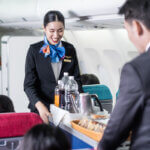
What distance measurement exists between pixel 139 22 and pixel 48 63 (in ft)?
5.83

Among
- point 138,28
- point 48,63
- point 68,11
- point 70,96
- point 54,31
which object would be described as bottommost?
point 70,96

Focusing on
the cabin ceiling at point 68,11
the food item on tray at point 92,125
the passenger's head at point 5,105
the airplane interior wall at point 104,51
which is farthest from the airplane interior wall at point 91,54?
the food item on tray at point 92,125

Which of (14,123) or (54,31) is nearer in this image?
(14,123)

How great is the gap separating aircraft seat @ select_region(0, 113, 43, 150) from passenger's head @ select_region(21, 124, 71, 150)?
0.88 metres

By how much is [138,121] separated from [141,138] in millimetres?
81

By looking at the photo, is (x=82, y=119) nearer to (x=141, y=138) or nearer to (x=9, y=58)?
(x=141, y=138)

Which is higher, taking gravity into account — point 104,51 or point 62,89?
point 104,51

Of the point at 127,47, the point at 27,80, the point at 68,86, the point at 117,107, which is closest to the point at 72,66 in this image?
the point at 68,86

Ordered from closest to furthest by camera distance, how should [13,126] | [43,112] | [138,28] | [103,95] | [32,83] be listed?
[138,28] < [13,126] < [43,112] < [32,83] < [103,95]

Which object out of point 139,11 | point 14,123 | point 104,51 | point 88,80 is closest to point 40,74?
point 14,123

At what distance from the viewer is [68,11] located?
5715mm

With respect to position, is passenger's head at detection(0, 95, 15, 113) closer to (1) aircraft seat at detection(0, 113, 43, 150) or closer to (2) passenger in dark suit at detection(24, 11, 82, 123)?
(2) passenger in dark suit at detection(24, 11, 82, 123)

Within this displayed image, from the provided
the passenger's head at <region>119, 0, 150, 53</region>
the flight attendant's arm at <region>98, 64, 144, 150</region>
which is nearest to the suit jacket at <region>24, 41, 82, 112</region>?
the flight attendant's arm at <region>98, 64, 144, 150</region>

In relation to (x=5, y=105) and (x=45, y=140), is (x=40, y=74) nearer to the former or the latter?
(x=5, y=105)
